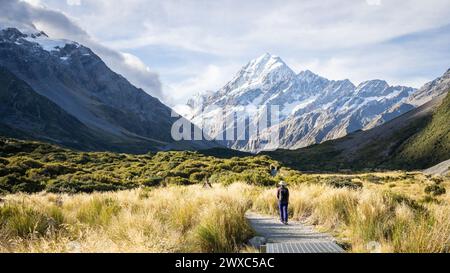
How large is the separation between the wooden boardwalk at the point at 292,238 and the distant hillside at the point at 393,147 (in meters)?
107

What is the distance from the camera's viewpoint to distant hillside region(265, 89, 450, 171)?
11927 cm

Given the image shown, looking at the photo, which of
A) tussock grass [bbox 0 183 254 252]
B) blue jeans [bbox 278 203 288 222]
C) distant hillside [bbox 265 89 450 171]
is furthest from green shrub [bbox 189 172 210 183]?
distant hillside [bbox 265 89 450 171]

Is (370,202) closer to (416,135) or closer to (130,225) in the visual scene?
(130,225)

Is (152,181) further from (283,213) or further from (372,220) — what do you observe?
(372,220)

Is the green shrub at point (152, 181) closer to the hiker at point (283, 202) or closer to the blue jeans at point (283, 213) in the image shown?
the hiker at point (283, 202)

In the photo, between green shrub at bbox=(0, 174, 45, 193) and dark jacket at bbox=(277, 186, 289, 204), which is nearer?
dark jacket at bbox=(277, 186, 289, 204)

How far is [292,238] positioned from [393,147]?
5437 inches

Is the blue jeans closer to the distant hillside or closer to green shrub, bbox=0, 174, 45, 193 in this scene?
green shrub, bbox=0, 174, 45, 193

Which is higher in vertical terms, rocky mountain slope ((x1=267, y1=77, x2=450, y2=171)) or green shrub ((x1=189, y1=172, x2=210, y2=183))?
rocky mountain slope ((x1=267, y1=77, x2=450, y2=171))

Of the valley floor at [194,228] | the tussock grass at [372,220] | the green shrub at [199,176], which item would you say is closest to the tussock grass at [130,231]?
the valley floor at [194,228]

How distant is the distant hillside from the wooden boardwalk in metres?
107

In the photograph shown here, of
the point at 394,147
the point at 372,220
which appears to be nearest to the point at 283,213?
the point at 372,220

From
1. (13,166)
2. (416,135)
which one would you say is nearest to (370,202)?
(13,166)

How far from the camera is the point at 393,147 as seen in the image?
141000mm
